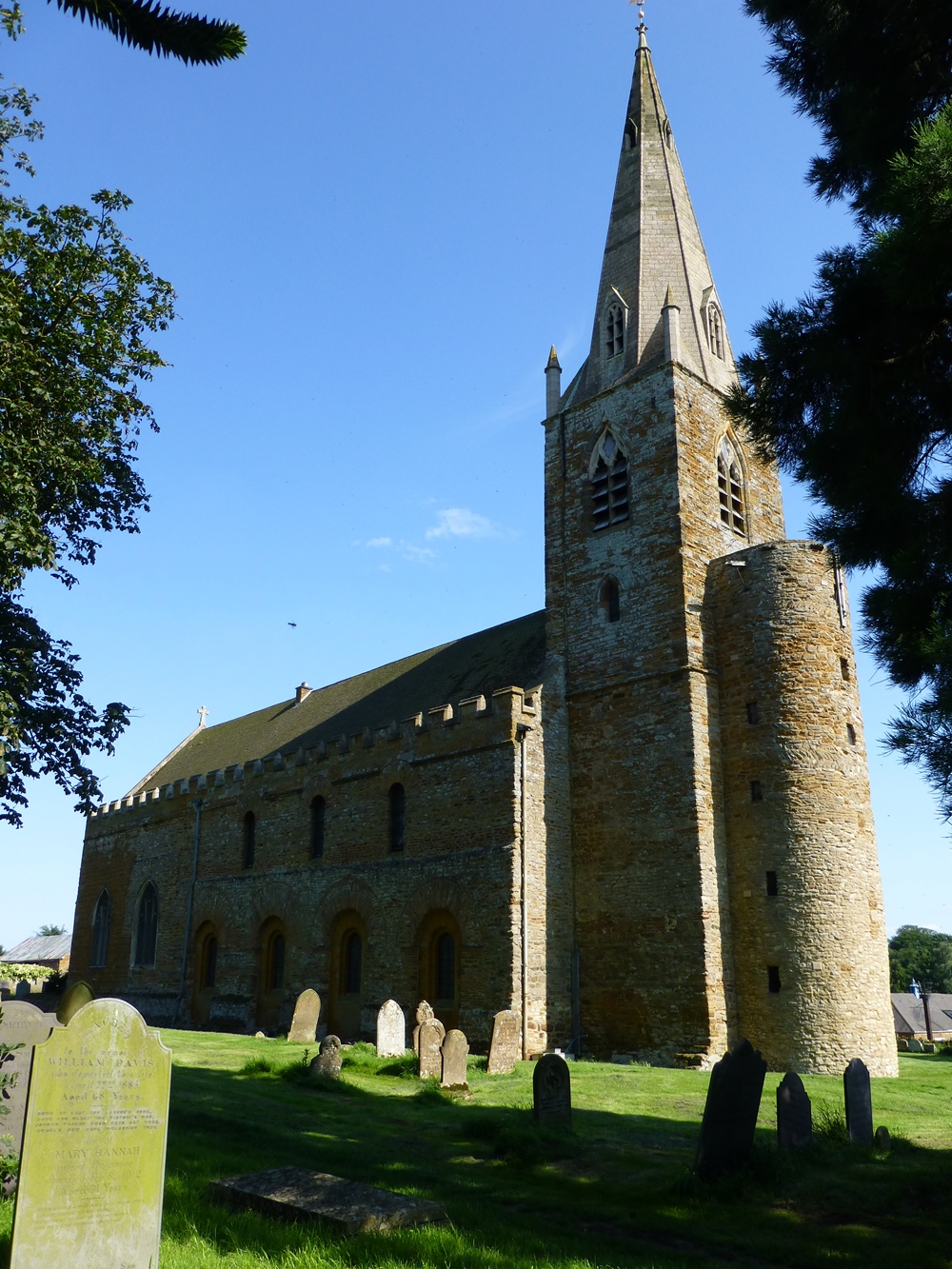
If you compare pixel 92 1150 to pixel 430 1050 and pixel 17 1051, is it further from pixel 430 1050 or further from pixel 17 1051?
pixel 430 1050

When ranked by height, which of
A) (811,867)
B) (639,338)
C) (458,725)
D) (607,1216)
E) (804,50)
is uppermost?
(639,338)

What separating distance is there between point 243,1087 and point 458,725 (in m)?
9.91

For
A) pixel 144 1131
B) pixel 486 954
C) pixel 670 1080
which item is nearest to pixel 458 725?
pixel 486 954

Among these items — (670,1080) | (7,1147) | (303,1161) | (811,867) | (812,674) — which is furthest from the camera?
(812,674)

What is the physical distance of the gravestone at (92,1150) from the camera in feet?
18.4

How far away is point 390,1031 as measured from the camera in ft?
58.2

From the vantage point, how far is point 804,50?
986 cm

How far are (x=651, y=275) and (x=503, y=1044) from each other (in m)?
19.9

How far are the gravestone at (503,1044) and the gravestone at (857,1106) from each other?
6.36m

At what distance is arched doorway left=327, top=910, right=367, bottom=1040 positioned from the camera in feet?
74.8

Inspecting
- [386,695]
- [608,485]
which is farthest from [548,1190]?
[386,695]

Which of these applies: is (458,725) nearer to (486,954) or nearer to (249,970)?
(486,954)

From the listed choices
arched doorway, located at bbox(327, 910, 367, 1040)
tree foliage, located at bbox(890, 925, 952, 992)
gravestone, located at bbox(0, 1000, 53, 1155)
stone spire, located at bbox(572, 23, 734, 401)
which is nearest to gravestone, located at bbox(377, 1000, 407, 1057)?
arched doorway, located at bbox(327, 910, 367, 1040)

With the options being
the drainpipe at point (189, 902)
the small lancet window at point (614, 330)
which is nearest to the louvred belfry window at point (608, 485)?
the small lancet window at point (614, 330)
